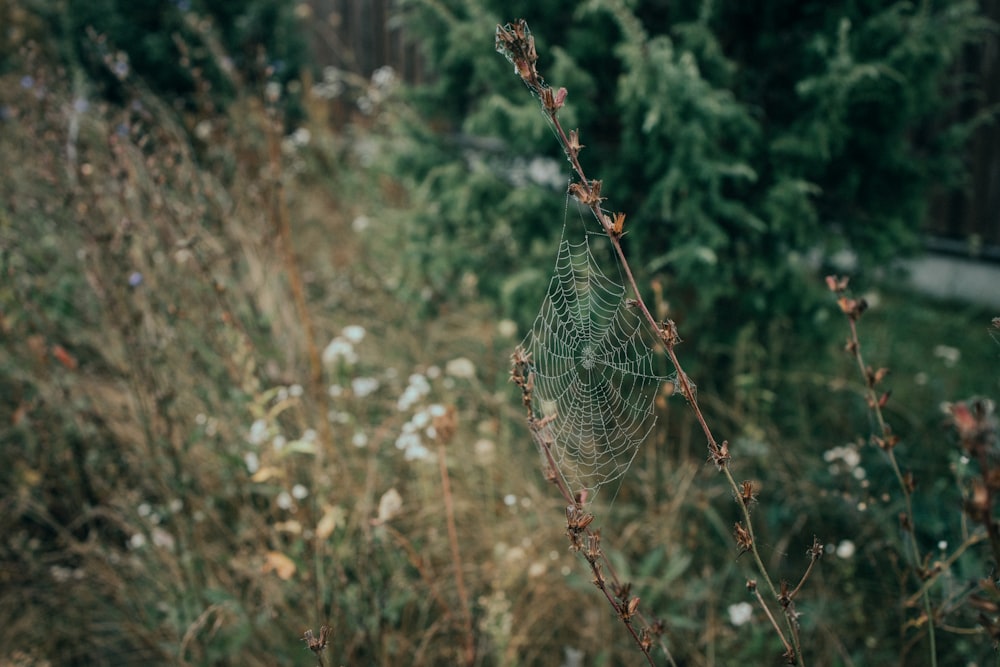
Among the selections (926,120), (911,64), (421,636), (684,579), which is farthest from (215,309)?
(926,120)

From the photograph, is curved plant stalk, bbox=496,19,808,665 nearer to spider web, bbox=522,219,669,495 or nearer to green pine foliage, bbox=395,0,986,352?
spider web, bbox=522,219,669,495

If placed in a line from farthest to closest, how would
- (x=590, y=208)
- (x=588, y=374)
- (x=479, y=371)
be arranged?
1. (x=479, y=371)
2. (x=588, y=374)
3. (x=590, y=208)

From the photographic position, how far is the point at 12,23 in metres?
5.62

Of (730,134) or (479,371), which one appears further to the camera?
(479,371)

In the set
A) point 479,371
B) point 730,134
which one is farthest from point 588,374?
point 730,134

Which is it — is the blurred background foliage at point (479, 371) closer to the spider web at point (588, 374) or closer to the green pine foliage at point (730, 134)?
the green pine foliage at point (730, 134)

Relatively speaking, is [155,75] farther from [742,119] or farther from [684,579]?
[684,579]

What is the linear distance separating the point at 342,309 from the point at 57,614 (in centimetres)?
193

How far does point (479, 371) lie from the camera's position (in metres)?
3.24

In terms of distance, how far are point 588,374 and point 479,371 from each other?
2.76 feet

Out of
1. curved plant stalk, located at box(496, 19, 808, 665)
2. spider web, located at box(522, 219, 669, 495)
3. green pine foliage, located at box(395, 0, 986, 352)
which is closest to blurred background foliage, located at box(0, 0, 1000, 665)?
green pine foliage, located at box(395, 0, 986, 352)

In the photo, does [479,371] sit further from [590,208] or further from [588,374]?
[590,208]

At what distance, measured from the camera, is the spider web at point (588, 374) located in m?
1.82

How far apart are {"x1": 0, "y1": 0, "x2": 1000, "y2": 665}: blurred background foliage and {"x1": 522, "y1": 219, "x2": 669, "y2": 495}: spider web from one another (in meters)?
0.15
